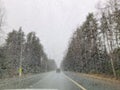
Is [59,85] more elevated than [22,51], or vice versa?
[22,51]

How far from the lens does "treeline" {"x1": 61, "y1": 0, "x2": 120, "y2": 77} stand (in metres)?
42.2

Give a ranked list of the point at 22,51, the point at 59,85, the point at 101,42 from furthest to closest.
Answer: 1. the point at 22,51
2. the point at 101,42
3. the point at 59,85

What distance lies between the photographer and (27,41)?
138500mm

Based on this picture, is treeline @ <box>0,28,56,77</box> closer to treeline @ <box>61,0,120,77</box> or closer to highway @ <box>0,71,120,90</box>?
treeline @ <box>61,0,120,77</box>

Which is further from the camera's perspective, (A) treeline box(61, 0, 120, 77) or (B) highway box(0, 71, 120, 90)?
(A) treeline box(61, 0, 120, 77)

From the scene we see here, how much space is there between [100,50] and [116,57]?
2889 cm

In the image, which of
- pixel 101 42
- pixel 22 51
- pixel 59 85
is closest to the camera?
pixel 59 85

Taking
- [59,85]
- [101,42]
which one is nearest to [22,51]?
[101,42]

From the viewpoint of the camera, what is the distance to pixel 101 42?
66812 millimetres

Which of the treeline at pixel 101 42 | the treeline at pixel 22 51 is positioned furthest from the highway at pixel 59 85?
the treeline at pixel 22 51

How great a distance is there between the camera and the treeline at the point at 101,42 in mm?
42156

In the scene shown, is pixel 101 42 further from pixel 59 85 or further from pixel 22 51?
pixel 22 51

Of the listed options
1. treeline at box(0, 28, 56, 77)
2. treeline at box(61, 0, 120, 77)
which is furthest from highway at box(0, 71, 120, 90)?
treeline at box(0, 28, 56, 77)

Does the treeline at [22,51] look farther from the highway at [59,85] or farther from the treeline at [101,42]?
the highway at [59,85]
